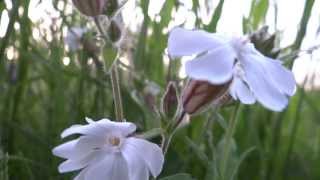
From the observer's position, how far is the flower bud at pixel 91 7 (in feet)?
1.67

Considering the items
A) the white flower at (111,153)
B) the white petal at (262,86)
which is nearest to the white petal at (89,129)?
the white flower at (111,153)

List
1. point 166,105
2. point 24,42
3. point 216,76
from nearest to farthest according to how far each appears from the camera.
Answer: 1. point 216,76
2. point 166,105
3. point 24,42

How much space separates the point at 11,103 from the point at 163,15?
0.27 meters

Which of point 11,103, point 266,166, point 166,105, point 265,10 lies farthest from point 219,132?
point 166,105

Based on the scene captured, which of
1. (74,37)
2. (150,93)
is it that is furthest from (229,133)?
(74,37)

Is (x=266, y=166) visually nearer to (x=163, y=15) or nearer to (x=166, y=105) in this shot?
(x=163, y=15)

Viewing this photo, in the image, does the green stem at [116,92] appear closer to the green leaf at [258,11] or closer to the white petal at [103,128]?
the white petal at [103,128]

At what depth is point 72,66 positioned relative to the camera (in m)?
0.83

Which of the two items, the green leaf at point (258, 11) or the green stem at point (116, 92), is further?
the green leaf at point (258, 11)

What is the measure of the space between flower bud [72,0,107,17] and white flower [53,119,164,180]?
9 centimetres

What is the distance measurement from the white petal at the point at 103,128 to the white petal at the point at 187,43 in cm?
6

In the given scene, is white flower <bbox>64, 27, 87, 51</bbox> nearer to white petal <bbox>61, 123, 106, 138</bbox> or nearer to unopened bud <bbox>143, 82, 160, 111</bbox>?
unopened bud <bbox>143, 82, 160, 111</bbox>

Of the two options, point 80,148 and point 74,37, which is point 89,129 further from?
point 74,37

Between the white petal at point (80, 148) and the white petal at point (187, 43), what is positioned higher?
the white petal at point (187, 43)
